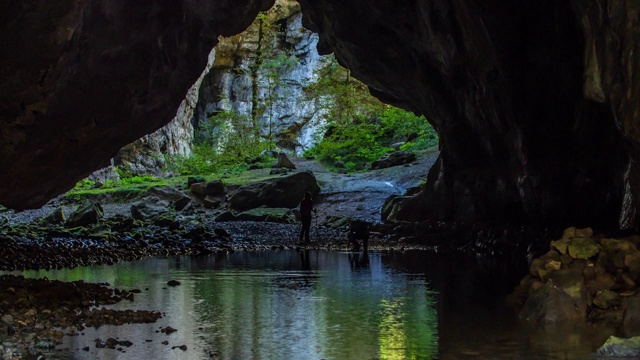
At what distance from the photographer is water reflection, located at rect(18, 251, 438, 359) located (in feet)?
23.9

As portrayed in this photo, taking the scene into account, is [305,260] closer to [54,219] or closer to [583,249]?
[583,249]

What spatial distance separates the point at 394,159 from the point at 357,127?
22.9 feet

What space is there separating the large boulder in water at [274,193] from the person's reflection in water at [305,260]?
502 inches

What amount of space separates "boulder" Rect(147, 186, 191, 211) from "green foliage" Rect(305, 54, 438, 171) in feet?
34.2

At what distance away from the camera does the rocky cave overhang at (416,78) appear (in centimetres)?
1446

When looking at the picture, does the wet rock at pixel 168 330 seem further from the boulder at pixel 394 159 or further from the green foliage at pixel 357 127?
the green foliage at pixel 357 127

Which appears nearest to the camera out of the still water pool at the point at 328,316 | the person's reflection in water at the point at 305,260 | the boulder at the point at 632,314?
the still water pool at the point at 328,316

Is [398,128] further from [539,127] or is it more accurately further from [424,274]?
[424,274]

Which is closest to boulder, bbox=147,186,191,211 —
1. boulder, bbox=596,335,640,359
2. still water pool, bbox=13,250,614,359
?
still water pool, bbox=13,250,614,359

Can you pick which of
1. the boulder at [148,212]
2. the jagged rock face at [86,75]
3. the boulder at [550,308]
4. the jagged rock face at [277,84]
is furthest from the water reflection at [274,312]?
the jagged rock face at [277,84]

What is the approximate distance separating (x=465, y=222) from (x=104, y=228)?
12566 mm

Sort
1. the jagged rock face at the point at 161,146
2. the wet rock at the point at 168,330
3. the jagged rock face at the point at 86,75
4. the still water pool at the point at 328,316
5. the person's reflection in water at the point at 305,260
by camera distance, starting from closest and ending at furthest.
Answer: the still water pool at the point at 328,316 → the wet rock at the point at 168,330 → the jagged rock face at the point at 86,75 → the person's reflection in water at the point at 305,260 → the jagged rock face at the point at 161,146

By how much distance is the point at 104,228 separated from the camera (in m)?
26.9

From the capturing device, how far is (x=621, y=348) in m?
6.82
